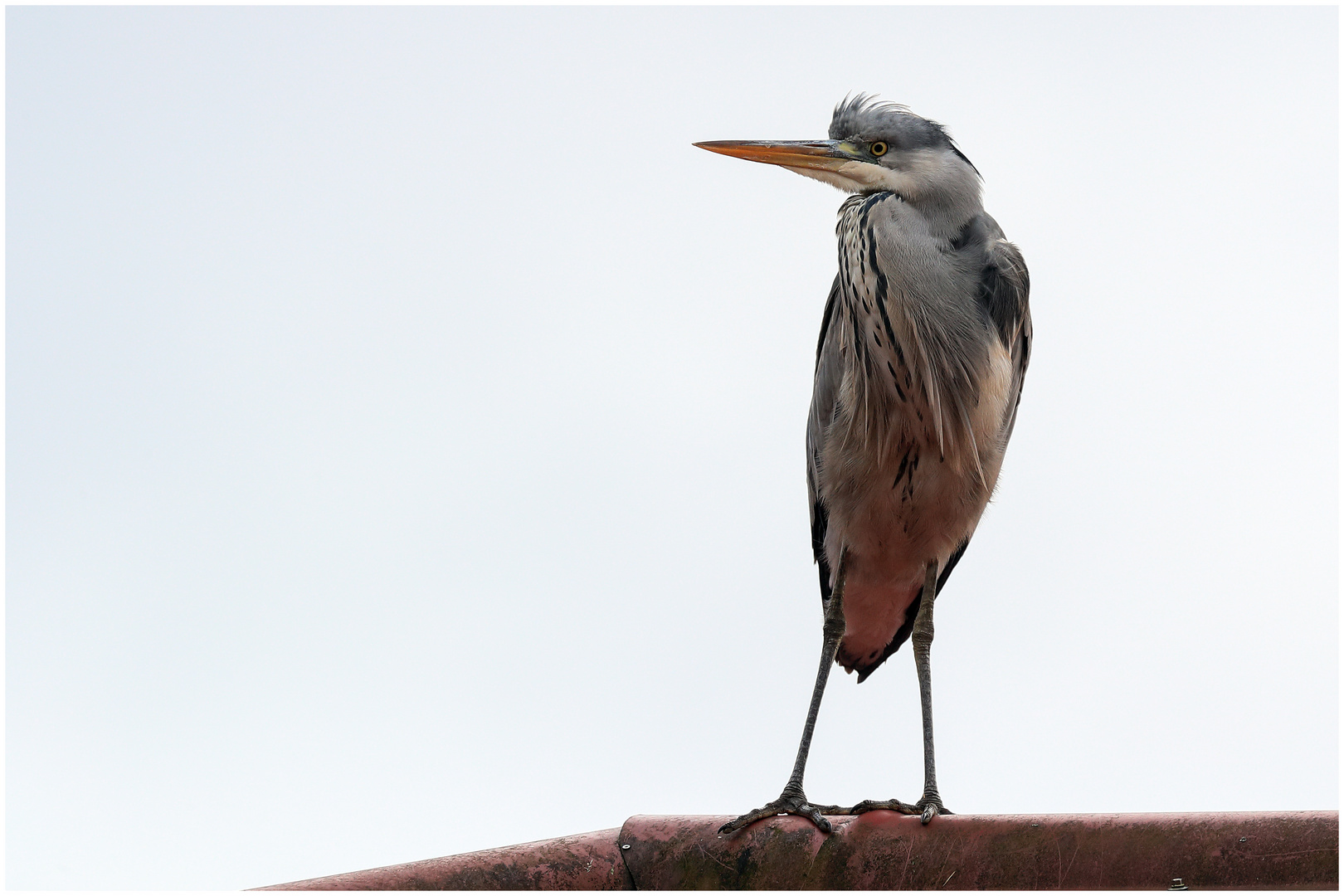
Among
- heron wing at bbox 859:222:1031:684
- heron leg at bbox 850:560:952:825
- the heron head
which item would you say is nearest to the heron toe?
heron leg at bbox 850:560:952:825

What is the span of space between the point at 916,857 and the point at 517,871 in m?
0.79

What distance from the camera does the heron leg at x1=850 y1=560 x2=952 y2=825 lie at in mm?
2744

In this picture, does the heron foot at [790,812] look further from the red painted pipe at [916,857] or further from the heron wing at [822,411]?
the heron wing at [822,411]

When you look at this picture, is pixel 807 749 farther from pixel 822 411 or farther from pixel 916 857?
pixel 822 411

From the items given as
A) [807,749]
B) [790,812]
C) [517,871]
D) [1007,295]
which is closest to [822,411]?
[1007,295]

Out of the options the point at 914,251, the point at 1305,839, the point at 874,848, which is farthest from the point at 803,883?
the point at 914,251

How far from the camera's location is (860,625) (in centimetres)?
365

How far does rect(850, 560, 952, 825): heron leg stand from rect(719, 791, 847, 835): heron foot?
0.08 meters

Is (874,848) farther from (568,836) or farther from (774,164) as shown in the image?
(774,164)

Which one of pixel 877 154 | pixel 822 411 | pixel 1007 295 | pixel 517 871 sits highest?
pixel 877 154

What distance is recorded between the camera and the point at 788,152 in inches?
138

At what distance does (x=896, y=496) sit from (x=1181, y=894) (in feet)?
4.58

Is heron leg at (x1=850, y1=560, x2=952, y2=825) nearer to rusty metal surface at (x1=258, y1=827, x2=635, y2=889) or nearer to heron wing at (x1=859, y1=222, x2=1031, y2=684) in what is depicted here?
heron wing at (x1=859, y1=222, x2=1031, y2=684)

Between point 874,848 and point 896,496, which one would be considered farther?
point 896,496
